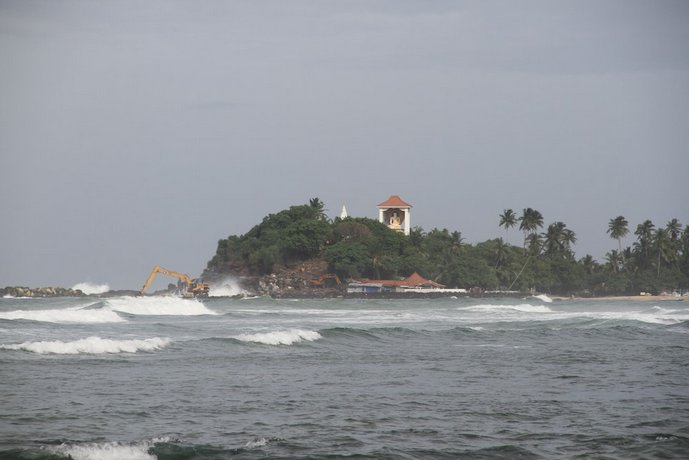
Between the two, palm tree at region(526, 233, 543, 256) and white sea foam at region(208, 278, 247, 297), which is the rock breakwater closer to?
white sea foam at region(208, 278, 247, 297)

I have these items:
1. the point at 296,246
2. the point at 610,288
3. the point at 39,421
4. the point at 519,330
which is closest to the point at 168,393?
the point at 39,421

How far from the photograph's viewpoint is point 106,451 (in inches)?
472

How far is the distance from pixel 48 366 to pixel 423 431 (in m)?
10.4

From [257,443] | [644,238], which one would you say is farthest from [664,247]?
[257,443]

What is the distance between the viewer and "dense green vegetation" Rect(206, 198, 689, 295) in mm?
110438

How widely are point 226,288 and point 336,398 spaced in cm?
9496

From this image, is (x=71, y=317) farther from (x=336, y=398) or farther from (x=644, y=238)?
(x=644, y=238)

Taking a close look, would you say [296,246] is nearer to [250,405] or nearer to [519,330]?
[519,330]

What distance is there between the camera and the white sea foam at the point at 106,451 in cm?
1181

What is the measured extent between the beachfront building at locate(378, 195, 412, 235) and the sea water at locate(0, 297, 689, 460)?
98280 millimetres

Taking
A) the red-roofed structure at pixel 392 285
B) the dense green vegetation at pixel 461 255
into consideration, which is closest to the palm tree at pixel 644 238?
the dense green vegetation at pixel 461 255

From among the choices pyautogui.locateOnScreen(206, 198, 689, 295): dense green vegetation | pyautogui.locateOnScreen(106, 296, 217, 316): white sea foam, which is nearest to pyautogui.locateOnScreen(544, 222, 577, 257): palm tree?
pyautogui.locateOnScreen(206, 198, 689, 295): dense green vegetation

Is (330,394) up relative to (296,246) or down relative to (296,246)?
down

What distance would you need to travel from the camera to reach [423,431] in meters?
13.9
